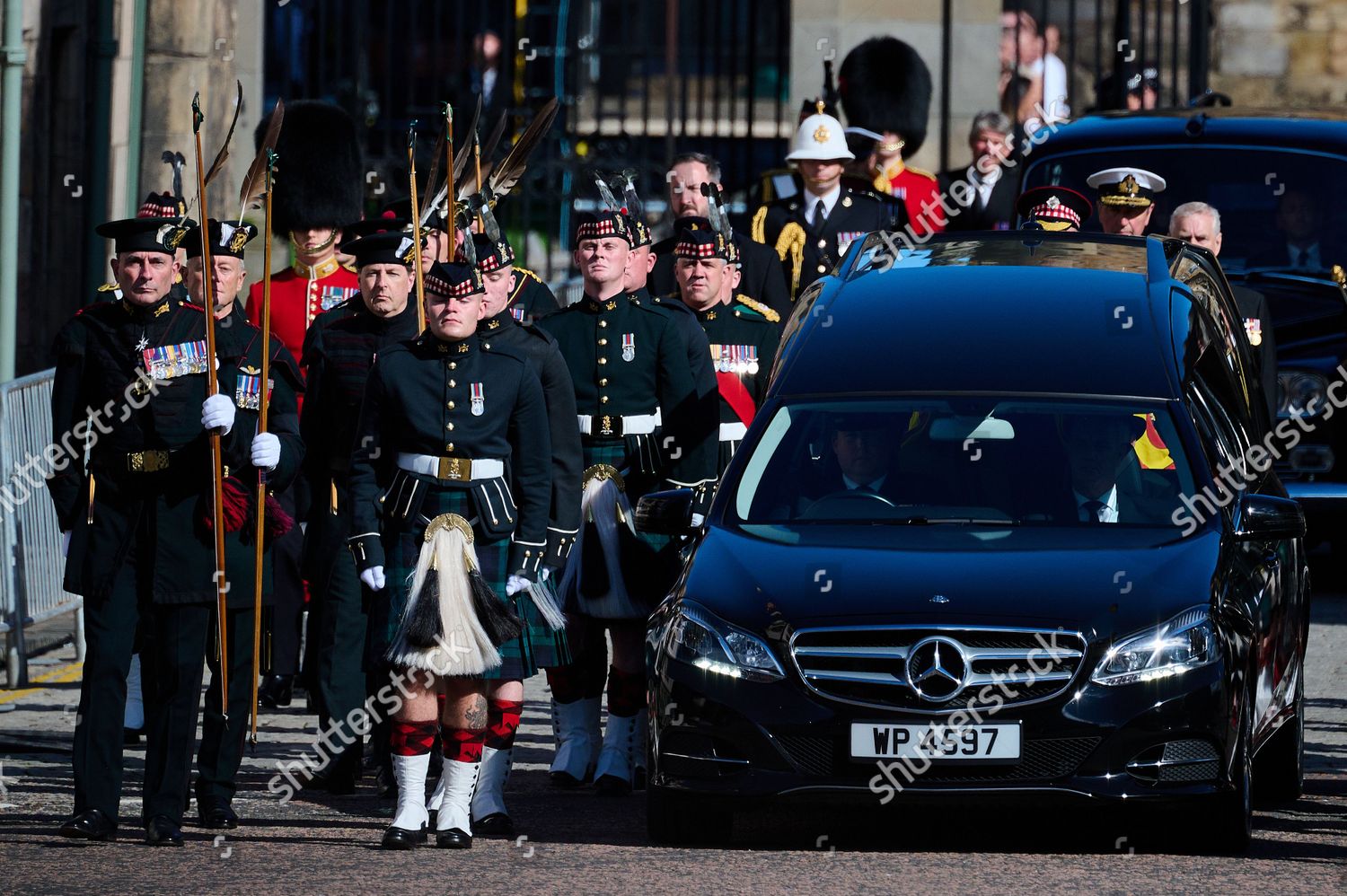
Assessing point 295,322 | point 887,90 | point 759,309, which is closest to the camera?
point 759,309

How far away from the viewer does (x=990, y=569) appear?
8938mm

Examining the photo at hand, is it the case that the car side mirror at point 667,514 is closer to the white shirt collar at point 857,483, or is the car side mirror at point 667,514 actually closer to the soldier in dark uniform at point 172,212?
the white shirt collar at point 857,483

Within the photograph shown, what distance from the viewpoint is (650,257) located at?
37.2ft

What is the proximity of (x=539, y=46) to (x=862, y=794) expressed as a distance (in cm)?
1447

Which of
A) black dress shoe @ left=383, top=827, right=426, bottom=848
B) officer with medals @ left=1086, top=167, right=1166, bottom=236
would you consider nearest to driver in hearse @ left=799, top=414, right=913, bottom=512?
black dress shoe @ left=383, top=827, right=426, bottom=848

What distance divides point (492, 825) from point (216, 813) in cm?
89

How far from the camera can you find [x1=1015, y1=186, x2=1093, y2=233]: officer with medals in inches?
517

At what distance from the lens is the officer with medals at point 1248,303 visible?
12.7 metres

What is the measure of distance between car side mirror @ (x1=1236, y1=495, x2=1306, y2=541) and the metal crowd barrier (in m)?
5.54

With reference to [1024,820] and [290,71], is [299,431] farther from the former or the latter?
[290,71]

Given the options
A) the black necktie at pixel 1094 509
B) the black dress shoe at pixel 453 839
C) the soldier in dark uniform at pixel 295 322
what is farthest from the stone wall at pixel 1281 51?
the black dress shoe at pixel 453 839

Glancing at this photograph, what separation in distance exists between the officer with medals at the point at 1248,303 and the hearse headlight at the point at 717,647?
165 inches

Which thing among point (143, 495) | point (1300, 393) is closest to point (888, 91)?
point (1300, 393)

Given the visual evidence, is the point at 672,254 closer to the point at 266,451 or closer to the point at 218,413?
the point at 266,451
